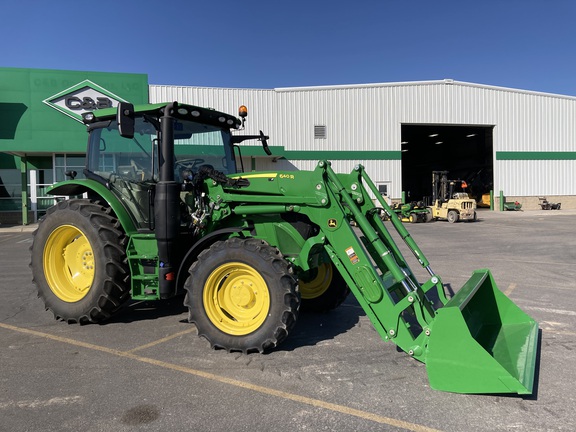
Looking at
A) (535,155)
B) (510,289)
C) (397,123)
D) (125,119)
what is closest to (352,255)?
(125,119)

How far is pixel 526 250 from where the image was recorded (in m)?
11.8

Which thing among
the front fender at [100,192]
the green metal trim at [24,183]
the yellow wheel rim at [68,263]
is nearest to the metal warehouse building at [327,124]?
the green metal trim at [24,183]

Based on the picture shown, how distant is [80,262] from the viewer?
18.0 ft

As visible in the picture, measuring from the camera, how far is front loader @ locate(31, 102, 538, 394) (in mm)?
3795

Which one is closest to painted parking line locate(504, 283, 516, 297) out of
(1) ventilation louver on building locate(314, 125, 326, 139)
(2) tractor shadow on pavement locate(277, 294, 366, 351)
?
(2) tractor shadow on pavement locate(277, 294, 366, 351)

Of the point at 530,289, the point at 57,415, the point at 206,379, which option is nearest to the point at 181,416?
the point at 206,379

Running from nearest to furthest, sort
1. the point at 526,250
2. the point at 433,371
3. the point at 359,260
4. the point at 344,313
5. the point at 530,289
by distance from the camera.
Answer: the point at 433,371 → the point at 359,260 → the point at 344,313 → the point at 530,289 → the point at 526,250

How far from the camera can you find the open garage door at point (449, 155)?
3635cm

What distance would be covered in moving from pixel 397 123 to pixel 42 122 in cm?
2096

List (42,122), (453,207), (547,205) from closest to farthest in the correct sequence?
(42,122), (453,207), (547,205)

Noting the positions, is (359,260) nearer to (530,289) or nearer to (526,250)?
(530,289)

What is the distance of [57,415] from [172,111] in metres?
3.15

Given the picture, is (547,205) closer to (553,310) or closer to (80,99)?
(553,310)

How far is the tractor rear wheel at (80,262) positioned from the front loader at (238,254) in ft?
0.05
